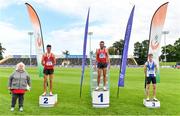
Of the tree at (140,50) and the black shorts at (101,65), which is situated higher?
the tree at (140,50)

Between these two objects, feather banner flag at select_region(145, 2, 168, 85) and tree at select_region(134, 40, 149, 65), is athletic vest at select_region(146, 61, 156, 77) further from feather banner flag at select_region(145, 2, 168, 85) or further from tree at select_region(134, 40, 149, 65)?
tree at select_region(134, 40, 149, 65)

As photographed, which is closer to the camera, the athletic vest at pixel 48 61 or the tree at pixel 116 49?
the athletic vest at pixel 48 61

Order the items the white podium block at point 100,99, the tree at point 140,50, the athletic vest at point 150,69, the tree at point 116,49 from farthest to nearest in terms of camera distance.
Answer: the tree at point 116,49
the tree at point 140,50
the athletic vest at point 150,69
the white podium block at point 100,99

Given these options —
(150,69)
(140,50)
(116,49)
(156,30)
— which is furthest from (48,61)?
(116,49)

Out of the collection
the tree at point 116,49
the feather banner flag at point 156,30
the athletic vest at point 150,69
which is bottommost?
the athletic vest at point 150,69

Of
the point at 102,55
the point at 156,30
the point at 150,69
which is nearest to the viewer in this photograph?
A: the point at 150,69

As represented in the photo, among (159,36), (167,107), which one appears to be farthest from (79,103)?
(159,36)

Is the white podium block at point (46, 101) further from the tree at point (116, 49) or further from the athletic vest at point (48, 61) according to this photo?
the tree at point (116, 49)

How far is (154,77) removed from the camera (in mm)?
12109

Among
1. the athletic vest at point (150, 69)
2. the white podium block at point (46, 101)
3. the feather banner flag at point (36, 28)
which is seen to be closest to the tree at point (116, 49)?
the feather banner flag at point (36, 28)

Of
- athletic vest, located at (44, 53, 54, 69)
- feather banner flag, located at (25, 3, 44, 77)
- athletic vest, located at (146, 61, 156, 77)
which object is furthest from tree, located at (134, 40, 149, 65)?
athletic vest, located at (44, 53, 54, 69)

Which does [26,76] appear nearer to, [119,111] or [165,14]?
[119,111]

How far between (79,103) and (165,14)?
15.8 feet

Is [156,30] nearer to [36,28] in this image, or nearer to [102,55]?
[102,55]
